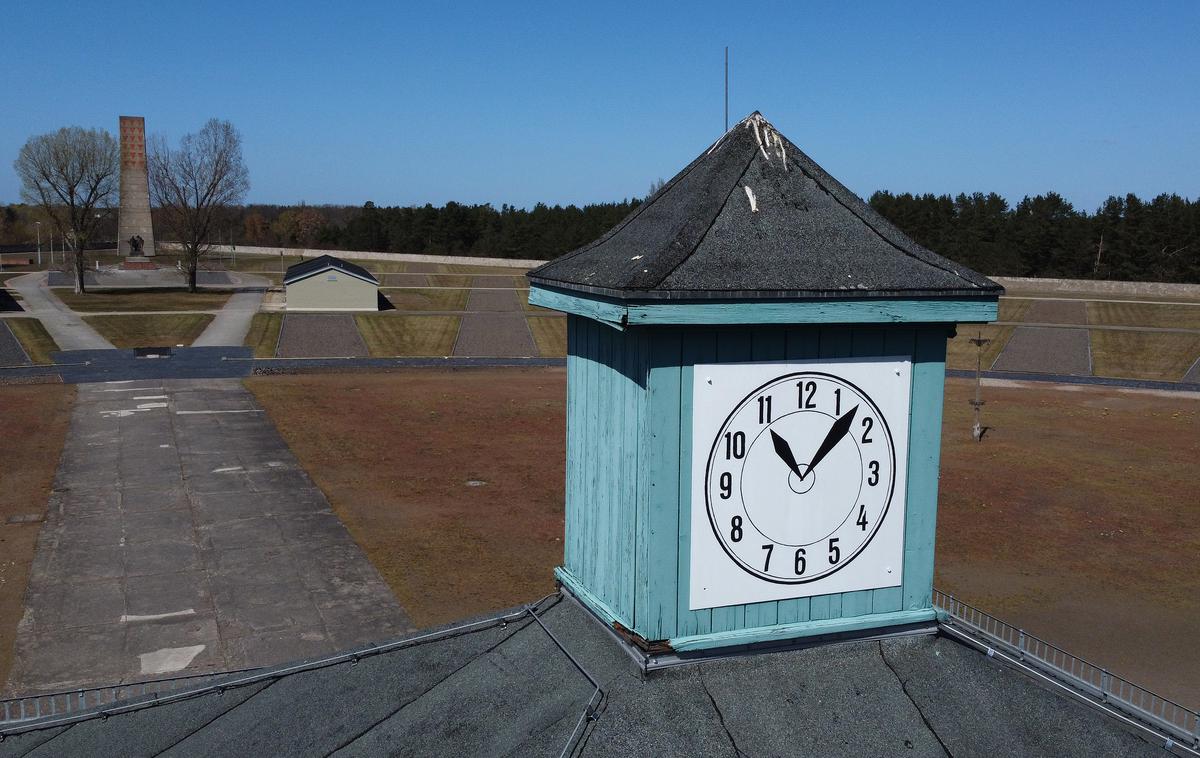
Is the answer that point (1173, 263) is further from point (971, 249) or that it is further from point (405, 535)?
point (405, 535)

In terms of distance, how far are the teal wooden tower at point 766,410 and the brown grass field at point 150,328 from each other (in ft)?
150

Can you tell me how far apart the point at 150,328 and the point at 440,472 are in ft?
102

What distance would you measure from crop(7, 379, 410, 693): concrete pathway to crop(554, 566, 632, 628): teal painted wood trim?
992cm

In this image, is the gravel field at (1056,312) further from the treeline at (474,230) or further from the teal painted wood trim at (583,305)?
the teal painted wood trim at (583,305)

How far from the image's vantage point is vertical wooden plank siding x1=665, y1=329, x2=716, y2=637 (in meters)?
4.48

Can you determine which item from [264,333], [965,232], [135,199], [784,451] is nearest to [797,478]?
[784,451]

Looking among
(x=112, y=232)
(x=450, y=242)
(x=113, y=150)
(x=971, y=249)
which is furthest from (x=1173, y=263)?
(x=112, y=232)

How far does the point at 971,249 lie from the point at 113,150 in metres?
70.6

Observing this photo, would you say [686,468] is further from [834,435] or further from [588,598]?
[588,598]

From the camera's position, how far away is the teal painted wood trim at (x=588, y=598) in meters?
4.83

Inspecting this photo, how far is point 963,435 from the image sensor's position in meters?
30.1

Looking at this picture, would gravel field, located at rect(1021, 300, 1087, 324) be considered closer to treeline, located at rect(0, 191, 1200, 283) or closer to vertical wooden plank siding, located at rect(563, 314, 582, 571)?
treeline, located at rect(0, 191, 1200, 283)

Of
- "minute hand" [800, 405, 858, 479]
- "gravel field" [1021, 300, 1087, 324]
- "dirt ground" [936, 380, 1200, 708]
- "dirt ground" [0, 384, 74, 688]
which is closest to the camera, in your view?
"minute hand" [800, 405, 858, 479]

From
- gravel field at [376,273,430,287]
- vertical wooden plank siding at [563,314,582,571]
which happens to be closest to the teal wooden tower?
vertical wooden plank siding at [563,314,582,571]
